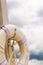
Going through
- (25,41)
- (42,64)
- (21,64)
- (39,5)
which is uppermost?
(39,5)

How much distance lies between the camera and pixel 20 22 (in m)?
1.74

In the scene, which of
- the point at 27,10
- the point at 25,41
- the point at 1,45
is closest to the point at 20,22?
the point at 27,10

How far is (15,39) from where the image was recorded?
3.86 feet

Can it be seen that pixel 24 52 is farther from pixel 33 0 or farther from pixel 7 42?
pixel 33 0

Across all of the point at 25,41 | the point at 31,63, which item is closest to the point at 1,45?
the point at 25,41

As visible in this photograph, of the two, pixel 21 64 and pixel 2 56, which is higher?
pixel 2 56

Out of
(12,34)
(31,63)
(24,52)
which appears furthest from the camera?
(31,63)

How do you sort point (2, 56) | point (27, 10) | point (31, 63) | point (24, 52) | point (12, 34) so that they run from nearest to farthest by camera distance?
point (2, 56) < point (12, 34) < point (24, 52) < point (31, 63) < point (27, 10)

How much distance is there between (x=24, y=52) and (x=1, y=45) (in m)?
0.27

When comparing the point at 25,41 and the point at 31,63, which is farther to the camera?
the point at 31,63

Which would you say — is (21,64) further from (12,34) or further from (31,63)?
(31,63)

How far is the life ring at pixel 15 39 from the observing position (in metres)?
1.08

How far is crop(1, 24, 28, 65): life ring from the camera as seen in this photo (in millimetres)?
1076

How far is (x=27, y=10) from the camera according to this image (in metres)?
1.74
